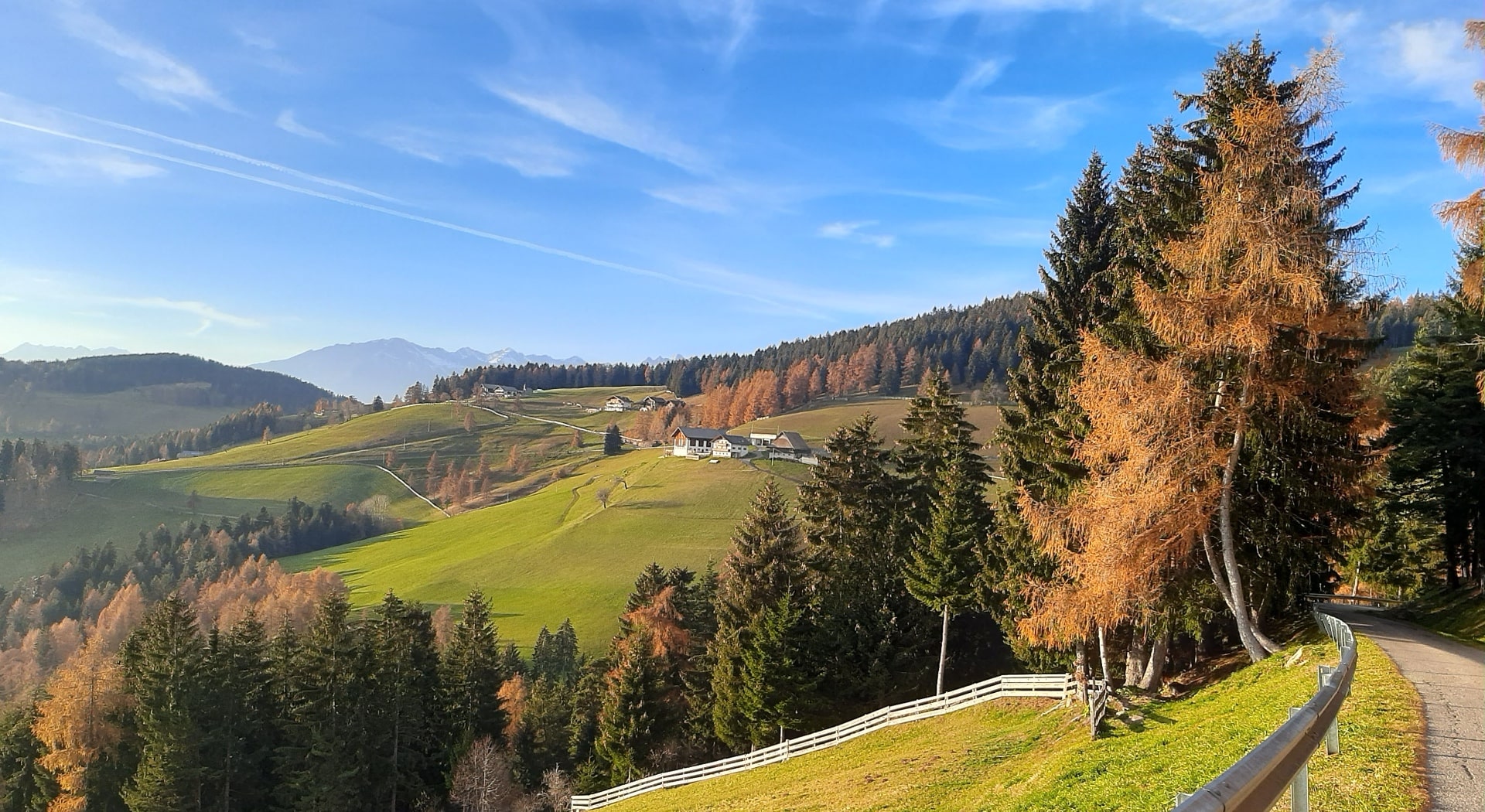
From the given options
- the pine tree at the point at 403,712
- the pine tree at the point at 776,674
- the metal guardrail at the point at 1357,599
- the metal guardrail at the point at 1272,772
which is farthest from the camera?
the pine tree at the point at 403,712

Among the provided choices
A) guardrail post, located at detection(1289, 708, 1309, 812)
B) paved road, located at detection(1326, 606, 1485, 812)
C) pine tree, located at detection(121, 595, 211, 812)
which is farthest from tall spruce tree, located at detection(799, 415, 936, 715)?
guardrail post, located at detection(1289, 708, 1309, 812)

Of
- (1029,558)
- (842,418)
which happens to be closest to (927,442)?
(1029,558)

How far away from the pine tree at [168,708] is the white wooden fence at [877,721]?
70.3 ft

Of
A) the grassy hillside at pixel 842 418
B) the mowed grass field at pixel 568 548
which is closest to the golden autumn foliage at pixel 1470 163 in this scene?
the mowed grass field at pixel 568 548

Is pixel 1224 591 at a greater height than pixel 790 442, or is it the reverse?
pixel 790 442

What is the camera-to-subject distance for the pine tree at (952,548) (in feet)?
115

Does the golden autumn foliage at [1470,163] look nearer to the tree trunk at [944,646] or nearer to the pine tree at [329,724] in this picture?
the tree trunk at [944,646]

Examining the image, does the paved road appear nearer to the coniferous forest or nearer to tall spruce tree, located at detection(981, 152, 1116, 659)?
the coniferous forest

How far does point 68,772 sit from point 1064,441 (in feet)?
170

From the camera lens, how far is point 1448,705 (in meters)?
11.6

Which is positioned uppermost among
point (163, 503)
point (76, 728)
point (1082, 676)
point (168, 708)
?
point (1082, 676)

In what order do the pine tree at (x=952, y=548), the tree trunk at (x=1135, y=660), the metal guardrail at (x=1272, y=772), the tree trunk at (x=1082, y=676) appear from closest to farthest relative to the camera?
1. the metal guardrail at (x=1272, y=772)
2. the tree trunk at (x=1082, y=676)
3. the tree trunk at (x=1135, y=660)
4. the pine tree at (x=952, y=548)

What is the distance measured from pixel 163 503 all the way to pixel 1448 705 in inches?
7122

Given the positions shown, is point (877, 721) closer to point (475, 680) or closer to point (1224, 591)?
point (1224, 591)
